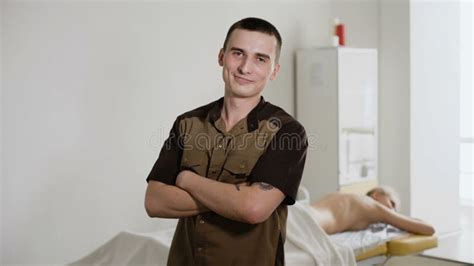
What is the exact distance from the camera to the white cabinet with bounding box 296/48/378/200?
15.6 ft

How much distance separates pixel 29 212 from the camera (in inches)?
135

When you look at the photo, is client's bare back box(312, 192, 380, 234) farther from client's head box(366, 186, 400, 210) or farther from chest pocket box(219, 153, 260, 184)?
chest pocket box(219, 153, 260, 184)

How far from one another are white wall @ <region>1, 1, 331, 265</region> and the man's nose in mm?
2151

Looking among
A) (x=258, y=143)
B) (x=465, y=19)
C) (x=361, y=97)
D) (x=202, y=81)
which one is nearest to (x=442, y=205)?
(x=361, y=97)

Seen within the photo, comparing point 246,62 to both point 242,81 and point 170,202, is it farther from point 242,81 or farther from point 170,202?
point 170,202

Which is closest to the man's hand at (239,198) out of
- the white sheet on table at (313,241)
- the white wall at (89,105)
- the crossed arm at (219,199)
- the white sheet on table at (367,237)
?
the crossed arm at (219,199)

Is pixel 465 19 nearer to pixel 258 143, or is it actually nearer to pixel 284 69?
pixel 284 69

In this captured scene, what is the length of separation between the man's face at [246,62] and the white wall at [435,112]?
374cm

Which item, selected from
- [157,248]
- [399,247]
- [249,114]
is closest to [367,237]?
[399,247]

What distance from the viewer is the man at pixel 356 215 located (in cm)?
349

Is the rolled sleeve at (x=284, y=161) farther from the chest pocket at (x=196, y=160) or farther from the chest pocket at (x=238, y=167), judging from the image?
the chest pocket at (x=196, y=160)

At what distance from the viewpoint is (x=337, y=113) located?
4.74m

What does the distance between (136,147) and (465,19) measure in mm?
3261

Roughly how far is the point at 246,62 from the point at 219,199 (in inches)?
13.3
